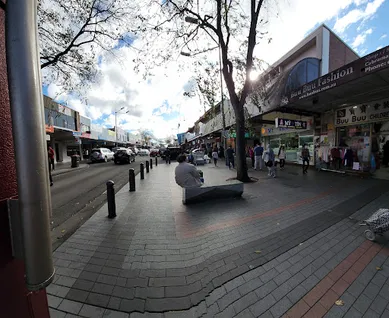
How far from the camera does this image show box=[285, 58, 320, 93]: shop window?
1088cm

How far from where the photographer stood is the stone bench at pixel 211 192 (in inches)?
225

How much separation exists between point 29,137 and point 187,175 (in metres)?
4.84

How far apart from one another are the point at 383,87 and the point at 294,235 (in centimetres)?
848

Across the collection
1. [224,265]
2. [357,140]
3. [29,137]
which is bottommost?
[224,265]

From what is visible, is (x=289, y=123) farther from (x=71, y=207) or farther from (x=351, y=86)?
(x=71, y=207)

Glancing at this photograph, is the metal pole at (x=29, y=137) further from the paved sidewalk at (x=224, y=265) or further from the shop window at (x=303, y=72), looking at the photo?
the shop window at (x=303, y=72)

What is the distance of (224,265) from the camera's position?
2875mm

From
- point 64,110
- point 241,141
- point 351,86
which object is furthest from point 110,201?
point 64,110

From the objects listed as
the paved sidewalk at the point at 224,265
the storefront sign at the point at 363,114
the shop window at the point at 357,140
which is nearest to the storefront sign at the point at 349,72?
the storefront sign at the point at 363,114

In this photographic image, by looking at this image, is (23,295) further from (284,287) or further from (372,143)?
(372,143)

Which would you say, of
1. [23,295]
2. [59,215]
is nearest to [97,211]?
[59,215]

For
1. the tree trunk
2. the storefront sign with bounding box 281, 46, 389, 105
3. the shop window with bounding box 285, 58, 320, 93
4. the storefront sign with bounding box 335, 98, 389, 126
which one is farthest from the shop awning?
the tree trunk

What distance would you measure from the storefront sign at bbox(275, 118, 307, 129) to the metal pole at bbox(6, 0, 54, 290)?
11.2m

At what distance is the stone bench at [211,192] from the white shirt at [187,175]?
174 millimetres
